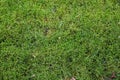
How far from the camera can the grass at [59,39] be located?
139 inches

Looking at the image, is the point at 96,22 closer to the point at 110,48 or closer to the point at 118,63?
the point at 110,48

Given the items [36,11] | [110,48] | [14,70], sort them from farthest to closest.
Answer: [36,11], [110,48], [14,70]

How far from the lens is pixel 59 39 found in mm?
3752

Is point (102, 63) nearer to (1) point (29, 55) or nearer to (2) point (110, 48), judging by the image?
(2) point (110, 48)

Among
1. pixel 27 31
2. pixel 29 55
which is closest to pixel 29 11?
pixel 27 31

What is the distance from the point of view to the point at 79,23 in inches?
153

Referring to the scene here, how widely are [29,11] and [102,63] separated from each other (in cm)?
136

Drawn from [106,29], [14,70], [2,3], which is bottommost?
[14,70]

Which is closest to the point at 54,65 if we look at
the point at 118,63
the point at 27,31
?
the point at 27,31

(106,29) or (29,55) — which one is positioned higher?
(106,29)

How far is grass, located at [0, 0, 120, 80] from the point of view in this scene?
3.53 m

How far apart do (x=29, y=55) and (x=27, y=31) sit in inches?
15.7

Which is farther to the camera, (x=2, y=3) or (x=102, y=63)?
(x=2, y=3)

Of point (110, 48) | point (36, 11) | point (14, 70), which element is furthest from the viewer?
point (36, 11)
